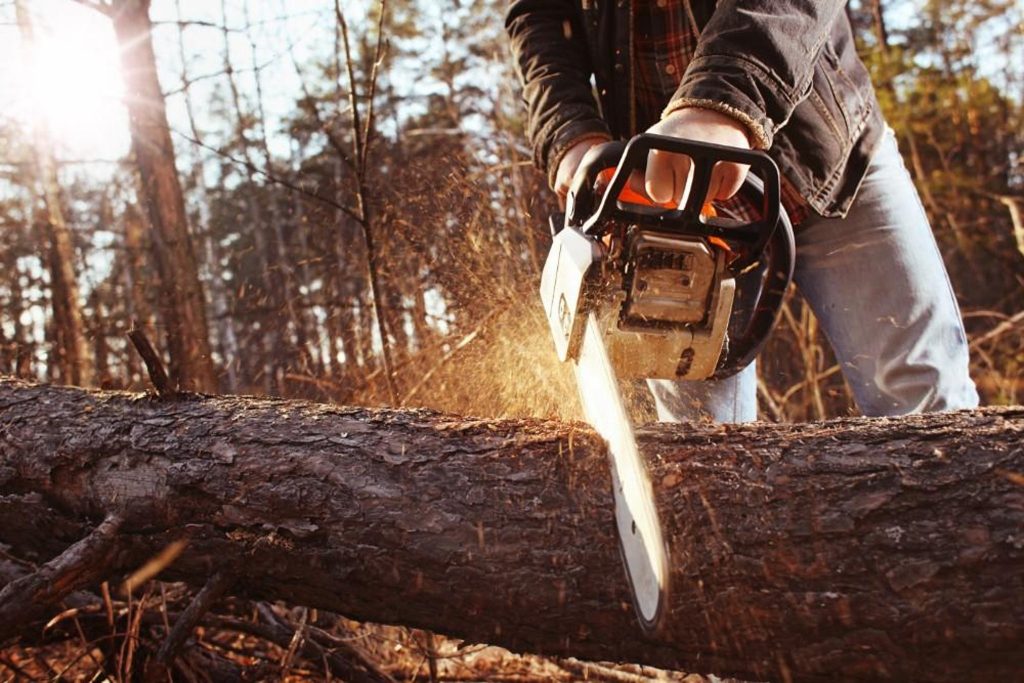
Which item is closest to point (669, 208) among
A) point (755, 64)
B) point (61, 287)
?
point (755, 64)

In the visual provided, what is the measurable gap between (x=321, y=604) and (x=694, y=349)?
102 cm

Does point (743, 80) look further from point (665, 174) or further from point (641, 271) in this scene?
point (641, 271)

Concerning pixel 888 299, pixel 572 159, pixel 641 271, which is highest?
pixel 572 159

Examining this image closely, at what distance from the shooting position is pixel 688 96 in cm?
156

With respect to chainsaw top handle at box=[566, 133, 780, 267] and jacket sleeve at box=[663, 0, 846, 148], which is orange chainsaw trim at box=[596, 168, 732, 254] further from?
jacket sleeve at box=[663, 0, 846, 148]

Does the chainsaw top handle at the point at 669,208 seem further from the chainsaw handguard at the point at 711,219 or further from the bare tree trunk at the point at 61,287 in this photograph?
the bare tree trunk at the point at 61,287

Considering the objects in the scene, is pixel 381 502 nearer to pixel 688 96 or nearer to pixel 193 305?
pixel 688 96

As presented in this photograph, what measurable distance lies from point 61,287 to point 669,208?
33.1 feet

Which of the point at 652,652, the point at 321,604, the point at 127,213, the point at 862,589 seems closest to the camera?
the point at 862,589

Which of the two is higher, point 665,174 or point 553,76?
point 553,76

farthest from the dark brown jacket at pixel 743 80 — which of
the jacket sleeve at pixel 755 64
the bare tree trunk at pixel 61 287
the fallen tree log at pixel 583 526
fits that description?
the bare tree trunk at pixel 61 287

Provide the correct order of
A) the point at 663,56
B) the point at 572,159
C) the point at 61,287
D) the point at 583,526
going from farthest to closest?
the point at 61,287, the point at 663,56, the point at 572,159, the point at 583,526

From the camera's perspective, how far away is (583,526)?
144 centimetres

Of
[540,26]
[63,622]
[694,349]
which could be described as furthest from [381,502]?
[540,26]
